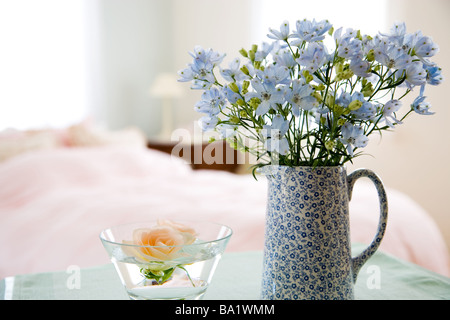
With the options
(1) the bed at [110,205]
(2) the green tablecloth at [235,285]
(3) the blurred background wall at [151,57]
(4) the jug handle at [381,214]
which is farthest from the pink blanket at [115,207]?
(3) the blurred background wall at [151,57]

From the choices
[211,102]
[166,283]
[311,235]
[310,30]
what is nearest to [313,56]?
[310,30]

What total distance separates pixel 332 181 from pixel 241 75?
0.20 m

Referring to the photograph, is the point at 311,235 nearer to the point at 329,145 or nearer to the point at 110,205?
the point at 329,145

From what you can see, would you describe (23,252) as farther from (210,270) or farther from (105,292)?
(210,270)

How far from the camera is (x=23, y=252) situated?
1.82m

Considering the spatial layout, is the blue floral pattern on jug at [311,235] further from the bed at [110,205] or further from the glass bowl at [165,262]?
the bed at [110,205]

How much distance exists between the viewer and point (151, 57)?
491cm

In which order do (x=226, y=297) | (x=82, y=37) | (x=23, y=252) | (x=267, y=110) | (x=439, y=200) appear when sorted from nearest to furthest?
1. (x=267, y=110)
2. (x=226, y=297)
3. (x=23, y=252)
4. (x=439, y=200)
5. (x=82, y=37)

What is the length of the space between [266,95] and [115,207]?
1.49 m

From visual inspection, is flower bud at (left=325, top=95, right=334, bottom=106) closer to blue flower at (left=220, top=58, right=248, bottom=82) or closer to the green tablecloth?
blue flower at (left=220, top=58, right=248, bottom=82)

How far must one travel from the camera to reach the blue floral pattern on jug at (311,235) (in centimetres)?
69

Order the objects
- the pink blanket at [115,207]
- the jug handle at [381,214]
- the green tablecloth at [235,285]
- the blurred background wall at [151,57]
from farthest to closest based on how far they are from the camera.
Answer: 1. the blurred background wall at [151,57]
2. the pink blanket at [115,207]
3. the green tablecloth at [235,285]
4. the jug handle at [381,214]

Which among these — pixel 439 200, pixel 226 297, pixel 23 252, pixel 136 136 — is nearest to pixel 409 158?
pixel 439 200

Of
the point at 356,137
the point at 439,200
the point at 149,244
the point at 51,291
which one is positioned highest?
the point at 356,137
